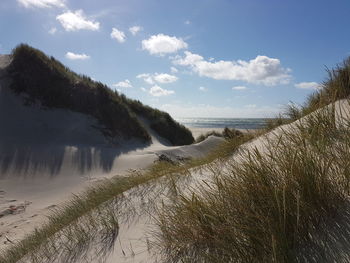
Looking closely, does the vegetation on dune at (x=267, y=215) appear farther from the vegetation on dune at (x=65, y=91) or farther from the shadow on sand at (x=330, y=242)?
the vegetation on dune at (x=65, y=91)

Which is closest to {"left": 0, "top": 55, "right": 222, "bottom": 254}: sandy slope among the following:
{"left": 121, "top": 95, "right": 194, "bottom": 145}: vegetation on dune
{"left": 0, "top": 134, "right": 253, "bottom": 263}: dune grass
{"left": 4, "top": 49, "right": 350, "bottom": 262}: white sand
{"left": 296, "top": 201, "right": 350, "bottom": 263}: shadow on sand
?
{"left": 4, "top": 49, "right": 350, "bottom": 262}: white sand

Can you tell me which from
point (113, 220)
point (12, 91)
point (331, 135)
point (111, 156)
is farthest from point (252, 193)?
point (12, 91)

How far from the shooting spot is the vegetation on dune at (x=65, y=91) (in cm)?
1055

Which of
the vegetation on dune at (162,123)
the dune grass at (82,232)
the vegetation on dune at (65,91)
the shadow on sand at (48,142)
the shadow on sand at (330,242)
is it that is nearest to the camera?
the shadow on sand at (330,242)

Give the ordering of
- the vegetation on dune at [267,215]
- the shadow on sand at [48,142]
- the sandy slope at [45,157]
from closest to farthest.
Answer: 1. the vegetation on dune at [267,215]
2. the sandy slope at [45,157]
3. the shadow on sand at [48,142]

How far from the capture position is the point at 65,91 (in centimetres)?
1092

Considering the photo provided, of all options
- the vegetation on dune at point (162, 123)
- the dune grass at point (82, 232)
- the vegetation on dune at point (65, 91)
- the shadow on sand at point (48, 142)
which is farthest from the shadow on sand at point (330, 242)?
the vegetation on dune at point (162, 123)

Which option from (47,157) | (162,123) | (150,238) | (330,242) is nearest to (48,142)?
(47,157)

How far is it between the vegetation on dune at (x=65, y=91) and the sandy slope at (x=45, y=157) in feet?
1.29

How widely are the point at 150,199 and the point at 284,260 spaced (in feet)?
6.65

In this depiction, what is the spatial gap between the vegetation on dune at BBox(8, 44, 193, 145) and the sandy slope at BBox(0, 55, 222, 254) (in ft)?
1.29

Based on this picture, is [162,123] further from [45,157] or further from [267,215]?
[267,215]

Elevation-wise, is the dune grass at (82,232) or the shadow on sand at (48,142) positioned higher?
the shadow on sand at (48,142)

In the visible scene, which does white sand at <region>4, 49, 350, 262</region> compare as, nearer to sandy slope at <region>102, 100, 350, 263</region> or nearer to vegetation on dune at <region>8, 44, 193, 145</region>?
vegetation on dune at <region>8, 44, 193, 145</region>
